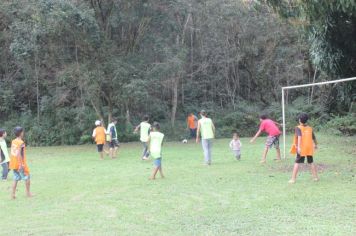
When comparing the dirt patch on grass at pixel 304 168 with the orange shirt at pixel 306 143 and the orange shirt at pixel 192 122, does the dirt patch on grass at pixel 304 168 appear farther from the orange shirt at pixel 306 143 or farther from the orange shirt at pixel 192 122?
the orange shirt at pixel 192 122

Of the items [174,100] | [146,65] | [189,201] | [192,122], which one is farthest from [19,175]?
[174,100]

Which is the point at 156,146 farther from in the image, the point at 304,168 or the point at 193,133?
the point at 193,133

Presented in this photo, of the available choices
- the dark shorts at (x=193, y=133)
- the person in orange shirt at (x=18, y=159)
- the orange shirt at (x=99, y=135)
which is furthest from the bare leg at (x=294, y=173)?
the dark shorts at (x=193, y=133)

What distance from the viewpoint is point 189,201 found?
9.34 m

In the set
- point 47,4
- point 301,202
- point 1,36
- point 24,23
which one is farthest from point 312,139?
point 1,36

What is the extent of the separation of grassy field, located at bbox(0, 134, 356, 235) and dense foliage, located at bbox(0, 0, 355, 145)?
8.53 metres

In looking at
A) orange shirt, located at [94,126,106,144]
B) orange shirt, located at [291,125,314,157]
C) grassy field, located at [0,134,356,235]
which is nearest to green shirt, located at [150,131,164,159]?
grassy field, located at [0,134,356,235]

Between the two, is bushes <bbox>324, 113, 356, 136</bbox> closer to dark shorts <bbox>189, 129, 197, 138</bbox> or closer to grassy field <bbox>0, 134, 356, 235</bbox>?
dark shorts <bbox>189, 129, 197, 138</bbox>

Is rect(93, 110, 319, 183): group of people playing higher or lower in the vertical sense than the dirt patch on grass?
higher

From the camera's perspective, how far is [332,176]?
11.5 meters

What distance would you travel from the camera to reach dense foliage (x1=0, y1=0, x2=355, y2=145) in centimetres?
2347

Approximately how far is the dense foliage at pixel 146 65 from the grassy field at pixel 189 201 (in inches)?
336

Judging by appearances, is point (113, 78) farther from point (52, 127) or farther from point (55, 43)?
point (52, 127)

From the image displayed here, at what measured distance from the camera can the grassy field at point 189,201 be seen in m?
7.34
